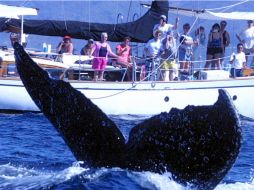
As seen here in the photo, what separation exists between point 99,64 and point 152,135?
45.9ft

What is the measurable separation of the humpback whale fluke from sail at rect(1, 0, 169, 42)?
16.7 metres

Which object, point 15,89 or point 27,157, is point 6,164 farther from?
point 15,89

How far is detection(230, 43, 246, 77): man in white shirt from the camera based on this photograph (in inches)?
864

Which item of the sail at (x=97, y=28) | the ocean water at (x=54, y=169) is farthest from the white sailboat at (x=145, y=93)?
the sail at (x=97, y=28)

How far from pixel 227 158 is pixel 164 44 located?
14485mm

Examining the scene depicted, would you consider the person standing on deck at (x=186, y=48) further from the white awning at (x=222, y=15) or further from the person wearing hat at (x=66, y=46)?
the person wearing hat at (x=66, y=46)

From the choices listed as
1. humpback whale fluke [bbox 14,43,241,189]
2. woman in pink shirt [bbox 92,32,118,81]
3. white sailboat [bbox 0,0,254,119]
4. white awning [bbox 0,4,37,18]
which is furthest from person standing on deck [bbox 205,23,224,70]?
humpback whale fluke [bbox 14,43,241,189]

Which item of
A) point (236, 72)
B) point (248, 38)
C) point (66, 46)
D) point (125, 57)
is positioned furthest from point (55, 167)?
point (66, 46)

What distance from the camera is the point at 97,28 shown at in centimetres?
2498

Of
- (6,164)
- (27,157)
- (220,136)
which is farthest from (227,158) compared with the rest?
(27,157)

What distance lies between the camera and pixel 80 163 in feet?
A: 27.7

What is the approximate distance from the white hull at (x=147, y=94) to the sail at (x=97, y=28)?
2918 mm

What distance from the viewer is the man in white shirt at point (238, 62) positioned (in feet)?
72.0

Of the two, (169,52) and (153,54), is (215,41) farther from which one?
(153,54)
